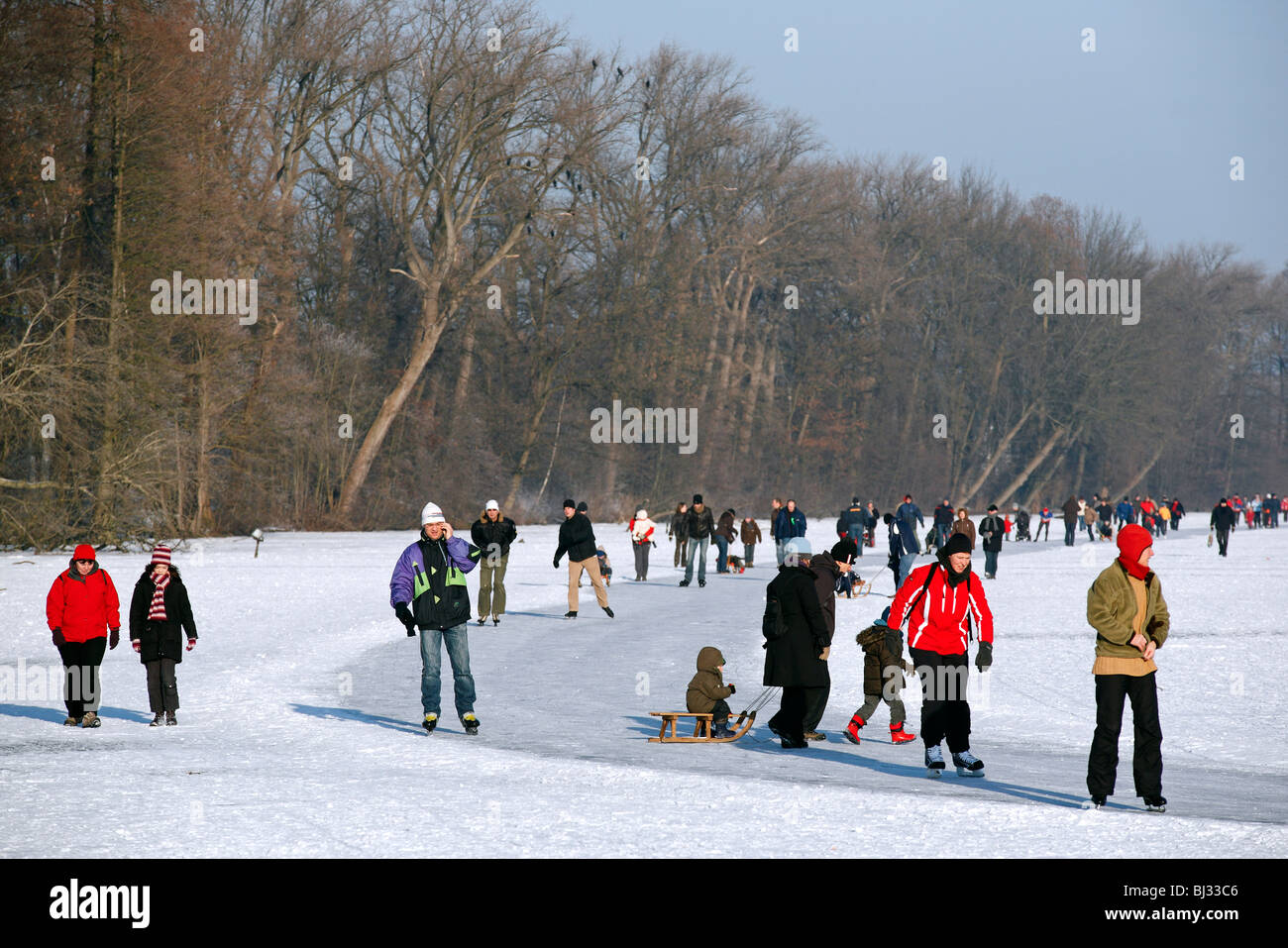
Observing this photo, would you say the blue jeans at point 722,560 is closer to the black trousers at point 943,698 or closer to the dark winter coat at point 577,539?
the dark winter coat at point 577,539

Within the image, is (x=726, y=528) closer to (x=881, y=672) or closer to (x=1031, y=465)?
(x=881, y=672)

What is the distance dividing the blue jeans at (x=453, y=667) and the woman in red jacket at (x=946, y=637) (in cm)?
311

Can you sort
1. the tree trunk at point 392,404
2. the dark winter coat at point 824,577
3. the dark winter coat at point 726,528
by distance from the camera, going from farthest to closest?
the tree trunk at point 392,404, the dark winter coat at point 726,528, the dark winter coat at point 824,577

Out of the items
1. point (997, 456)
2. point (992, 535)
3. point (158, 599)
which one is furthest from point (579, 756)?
point (997, 456)

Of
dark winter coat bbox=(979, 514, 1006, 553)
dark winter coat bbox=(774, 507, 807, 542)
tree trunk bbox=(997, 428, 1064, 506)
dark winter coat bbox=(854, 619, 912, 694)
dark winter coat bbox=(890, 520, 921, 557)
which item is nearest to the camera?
dark winter coat bbox=(854, 619, 912, 694)

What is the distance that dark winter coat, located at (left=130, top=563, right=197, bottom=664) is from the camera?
10.7 m

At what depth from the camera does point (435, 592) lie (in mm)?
9977

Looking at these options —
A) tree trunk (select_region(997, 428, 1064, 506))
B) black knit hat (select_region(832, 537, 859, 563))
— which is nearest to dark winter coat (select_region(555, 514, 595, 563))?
black knit hat (select_region(832, 537, 859, 563))

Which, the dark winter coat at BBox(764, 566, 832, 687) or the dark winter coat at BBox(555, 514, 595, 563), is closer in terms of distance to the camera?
the dark winter coat at BBox(764, 566, 832, 687)

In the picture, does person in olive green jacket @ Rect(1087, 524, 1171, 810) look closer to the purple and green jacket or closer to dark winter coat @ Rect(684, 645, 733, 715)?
dark winter coat @ Rect(684, 645, 733, 715)

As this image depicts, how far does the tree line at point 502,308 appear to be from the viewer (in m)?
30.4

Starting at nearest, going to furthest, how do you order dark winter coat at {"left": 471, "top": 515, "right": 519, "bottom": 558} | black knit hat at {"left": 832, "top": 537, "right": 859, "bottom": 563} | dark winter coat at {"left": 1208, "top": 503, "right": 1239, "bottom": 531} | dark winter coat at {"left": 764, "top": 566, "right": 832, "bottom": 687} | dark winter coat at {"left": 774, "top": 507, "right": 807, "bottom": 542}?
dark winter coat at {"left": 764, "top": 566, "right": 832, "bottom": 687} < black knit hat at {"left": 832, "top": 537, "right": 859, "bottom": 563} < dark winter coat at {"left": 471, "top": 515, "right": 519, "bottom": 558} < dark winter coat at {"left": 774, "top": 507, "right": 807, "bottom": 542} < dark winter coat at {"left": 1208, "top": 503, "right": 1239, "bottom": 531}

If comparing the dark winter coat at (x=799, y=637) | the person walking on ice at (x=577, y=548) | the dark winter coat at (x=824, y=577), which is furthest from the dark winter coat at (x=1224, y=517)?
the dark winter coat at (x=799, y=637)

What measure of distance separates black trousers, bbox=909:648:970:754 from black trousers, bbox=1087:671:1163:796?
1.22 metres
